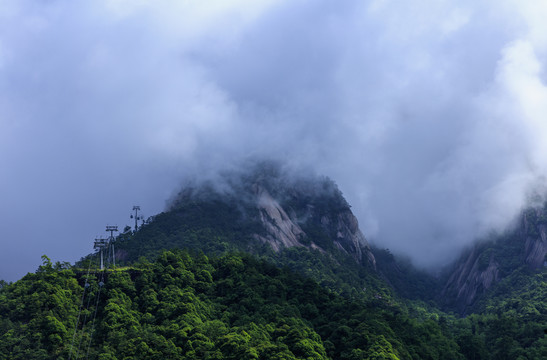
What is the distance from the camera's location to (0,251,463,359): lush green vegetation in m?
93.7

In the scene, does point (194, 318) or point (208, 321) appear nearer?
point (194, 318)

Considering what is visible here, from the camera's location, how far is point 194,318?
10150 centimetres

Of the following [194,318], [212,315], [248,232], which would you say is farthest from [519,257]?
[194,318]

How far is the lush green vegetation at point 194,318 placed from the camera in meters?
93.7

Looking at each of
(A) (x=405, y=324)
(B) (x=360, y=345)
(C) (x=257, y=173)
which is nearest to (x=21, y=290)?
(B) (x=360, y=345)

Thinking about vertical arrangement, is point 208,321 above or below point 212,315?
below

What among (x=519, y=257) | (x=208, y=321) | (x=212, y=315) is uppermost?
(x=519, y=257)

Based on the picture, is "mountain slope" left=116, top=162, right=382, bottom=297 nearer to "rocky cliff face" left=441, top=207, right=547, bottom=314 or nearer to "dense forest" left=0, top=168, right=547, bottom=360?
"dense forest" left=0, top=168, right=547, bottom=360

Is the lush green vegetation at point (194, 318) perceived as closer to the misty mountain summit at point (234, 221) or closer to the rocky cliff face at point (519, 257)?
the misty mountain summit at point (234, 221)

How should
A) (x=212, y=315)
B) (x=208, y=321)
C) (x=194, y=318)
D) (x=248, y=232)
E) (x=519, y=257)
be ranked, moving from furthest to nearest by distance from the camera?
(x=519, y=257)
(x=248, y=232)
(x=212, y=315)
(x=208, y=321)
(x=194, y=318)

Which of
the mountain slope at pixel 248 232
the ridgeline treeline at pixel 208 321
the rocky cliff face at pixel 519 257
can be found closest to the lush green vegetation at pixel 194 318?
the ridgeline treeline at pixel 208 321

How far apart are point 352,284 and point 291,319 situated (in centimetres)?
6485

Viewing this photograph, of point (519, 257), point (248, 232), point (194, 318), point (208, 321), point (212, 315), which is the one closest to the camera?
point (194, 318)

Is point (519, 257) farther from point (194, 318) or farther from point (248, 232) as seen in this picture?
point (194, 318)
